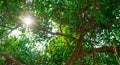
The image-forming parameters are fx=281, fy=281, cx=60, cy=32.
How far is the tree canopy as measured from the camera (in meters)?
8.44

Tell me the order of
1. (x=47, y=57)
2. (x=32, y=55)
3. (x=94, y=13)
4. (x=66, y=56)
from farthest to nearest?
1. (x=32, y=55)
2. (x=47, y=57)
3. (x=66, y=56)
4. (x=94, y=13)

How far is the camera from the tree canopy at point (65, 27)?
8.44m

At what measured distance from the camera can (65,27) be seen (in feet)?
34.6

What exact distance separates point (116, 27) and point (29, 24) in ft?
9.15

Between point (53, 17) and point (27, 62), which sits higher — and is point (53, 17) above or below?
above

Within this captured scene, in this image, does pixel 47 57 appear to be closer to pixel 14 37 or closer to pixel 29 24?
pixel 14 37

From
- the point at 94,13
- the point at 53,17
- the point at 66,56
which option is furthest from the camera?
the point at 66,56

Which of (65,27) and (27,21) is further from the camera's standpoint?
(65,27)

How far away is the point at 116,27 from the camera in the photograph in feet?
Answer: 29.0

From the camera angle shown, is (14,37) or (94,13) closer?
(94,13)

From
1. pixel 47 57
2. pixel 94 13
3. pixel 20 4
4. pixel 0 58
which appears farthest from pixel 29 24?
pixel 47 57

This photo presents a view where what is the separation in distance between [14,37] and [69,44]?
3.40 m

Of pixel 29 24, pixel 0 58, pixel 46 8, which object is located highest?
pixel 46 8

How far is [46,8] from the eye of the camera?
9750mm
